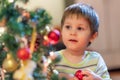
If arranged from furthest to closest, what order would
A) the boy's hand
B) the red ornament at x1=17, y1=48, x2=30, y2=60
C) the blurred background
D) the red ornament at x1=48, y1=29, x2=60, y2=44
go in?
the blurred background → the boy's hand → the red ornament at x1=48, y1=29, x2=60, y2=44 → the red ornament at x1=17, y1=48, x2=30, y2=60

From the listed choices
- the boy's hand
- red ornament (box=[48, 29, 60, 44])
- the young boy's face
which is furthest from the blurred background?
red ornament (box=[48, 29, 60, 44])

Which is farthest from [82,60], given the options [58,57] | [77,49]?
[58,57]

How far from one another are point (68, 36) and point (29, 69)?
509mm

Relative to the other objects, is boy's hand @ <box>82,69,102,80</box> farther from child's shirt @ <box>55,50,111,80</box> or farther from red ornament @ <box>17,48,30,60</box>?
red ornament @ <box>17,48,30,60</box>

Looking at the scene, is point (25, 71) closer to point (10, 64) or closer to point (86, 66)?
→ point (10, 64)

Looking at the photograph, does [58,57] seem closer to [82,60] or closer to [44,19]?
[44,19]

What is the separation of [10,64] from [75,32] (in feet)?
1.77

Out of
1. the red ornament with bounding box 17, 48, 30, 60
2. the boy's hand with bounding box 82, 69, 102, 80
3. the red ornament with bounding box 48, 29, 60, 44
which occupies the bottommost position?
the boy's hand with bounding box 82, 69, 102, 80

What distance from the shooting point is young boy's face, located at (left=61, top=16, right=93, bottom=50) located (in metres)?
1.33

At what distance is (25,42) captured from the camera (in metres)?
0.85

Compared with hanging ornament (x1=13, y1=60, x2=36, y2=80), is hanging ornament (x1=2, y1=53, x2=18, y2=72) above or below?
above

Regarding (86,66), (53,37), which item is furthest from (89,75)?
(53,37)

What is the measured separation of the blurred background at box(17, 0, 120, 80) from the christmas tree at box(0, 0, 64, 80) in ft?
5.09

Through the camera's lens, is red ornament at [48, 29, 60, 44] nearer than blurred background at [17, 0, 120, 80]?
Yes
